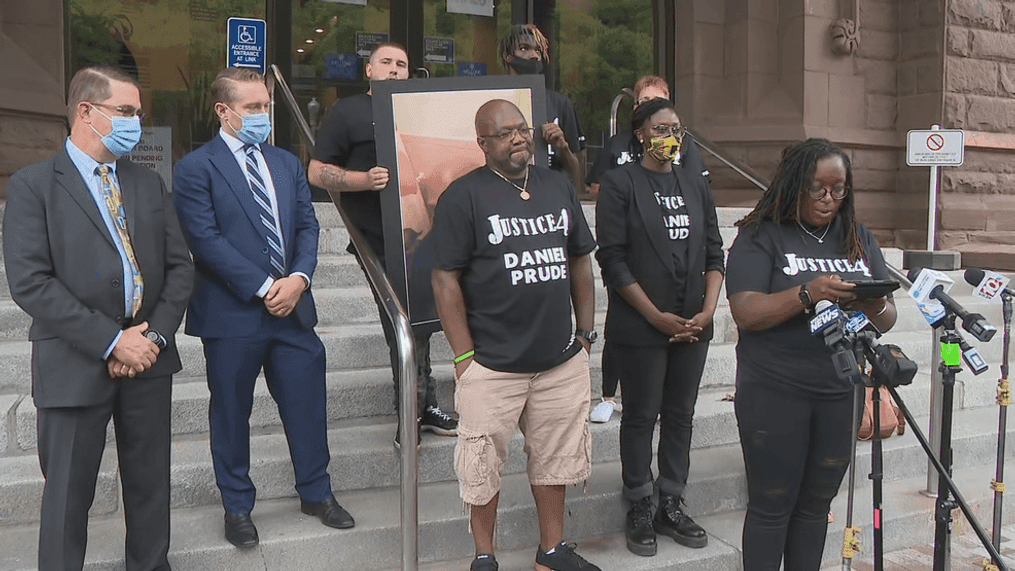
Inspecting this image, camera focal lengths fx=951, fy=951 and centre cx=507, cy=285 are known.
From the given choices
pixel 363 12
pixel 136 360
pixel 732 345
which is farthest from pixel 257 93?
pixel 363 12

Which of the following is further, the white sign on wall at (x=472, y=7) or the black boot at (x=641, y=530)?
the white sign on wall at (x=472, y=7)

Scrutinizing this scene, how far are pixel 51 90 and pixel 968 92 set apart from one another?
868 cm

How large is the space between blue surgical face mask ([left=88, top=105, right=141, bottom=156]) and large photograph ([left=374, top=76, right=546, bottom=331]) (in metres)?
1.05

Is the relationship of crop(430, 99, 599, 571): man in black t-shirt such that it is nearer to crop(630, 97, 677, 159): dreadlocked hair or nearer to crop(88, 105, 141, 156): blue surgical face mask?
crop(630, 97, 677, 159): dreadlocked hair

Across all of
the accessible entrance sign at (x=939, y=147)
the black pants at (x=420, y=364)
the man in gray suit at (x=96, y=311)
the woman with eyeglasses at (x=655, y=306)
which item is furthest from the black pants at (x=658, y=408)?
the accessible entrance sign at (x=939, y=147)

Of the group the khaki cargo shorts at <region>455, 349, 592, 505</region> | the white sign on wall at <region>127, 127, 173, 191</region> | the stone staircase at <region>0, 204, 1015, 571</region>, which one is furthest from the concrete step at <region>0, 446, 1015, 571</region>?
the white sign on wall at <region>127, 127, 173, 191</region>

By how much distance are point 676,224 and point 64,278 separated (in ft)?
7.99

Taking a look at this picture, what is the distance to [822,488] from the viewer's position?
333 centimetres

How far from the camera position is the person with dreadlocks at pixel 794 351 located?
10.7 feet

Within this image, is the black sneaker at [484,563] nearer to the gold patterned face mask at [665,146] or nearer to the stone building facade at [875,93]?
the gold patterned face mask at [665,146]

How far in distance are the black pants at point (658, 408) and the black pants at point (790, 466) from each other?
709mm

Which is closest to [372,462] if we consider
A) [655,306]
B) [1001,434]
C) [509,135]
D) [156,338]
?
[156,338]

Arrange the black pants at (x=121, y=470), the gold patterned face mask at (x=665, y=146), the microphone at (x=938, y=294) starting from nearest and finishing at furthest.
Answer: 1. the microphone at (x=938, y=294)
2. the black pants at (x=121, y=470)
3. the gold patterned face mask at (x=665, y=146)

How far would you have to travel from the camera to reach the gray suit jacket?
315cm
